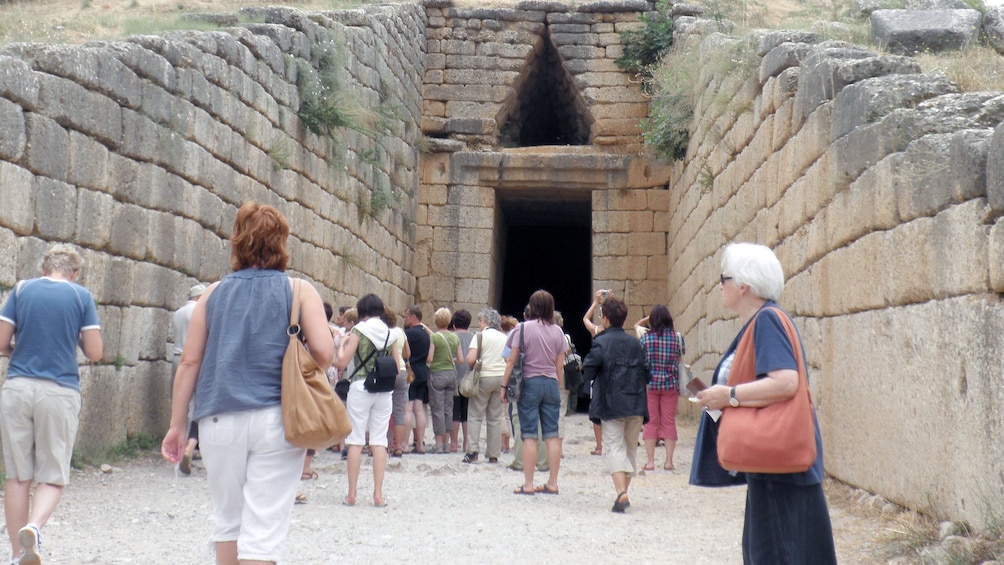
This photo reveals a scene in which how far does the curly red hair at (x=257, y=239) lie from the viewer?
11.1ft

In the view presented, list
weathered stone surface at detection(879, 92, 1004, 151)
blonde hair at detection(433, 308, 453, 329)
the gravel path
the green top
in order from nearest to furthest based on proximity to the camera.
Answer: weathered stone surface at detection(879, 92, 1004, 151) < the gravel path < the green top < blonde hair at detection(433, 308, 453, 329)

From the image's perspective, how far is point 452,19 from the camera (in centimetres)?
1568

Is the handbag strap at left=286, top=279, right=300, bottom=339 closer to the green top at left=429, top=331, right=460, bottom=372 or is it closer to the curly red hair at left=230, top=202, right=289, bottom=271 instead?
the curly red hair at left=230, top=202, right=289, bottom=271

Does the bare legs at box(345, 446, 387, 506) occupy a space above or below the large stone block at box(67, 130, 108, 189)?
below

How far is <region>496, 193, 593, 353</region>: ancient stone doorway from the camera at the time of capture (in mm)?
21016

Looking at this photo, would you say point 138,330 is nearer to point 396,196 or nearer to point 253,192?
point 253,192

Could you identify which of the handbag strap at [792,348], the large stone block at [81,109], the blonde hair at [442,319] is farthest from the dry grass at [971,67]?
the large stone block at [81,109]

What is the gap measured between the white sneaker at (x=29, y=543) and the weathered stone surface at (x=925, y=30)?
6.69 meters

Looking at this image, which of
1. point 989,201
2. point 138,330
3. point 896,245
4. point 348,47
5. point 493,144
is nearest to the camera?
point 989,201

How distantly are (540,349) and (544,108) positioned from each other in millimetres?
10972

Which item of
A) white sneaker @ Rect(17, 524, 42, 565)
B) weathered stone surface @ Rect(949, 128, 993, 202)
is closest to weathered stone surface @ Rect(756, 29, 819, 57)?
weathered stone surface @ Rect(949, 128, 993, 202)

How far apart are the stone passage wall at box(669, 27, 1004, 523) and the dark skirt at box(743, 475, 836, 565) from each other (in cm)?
133

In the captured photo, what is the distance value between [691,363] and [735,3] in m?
5.46

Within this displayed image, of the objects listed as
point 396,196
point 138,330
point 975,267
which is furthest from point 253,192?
point 975,267
